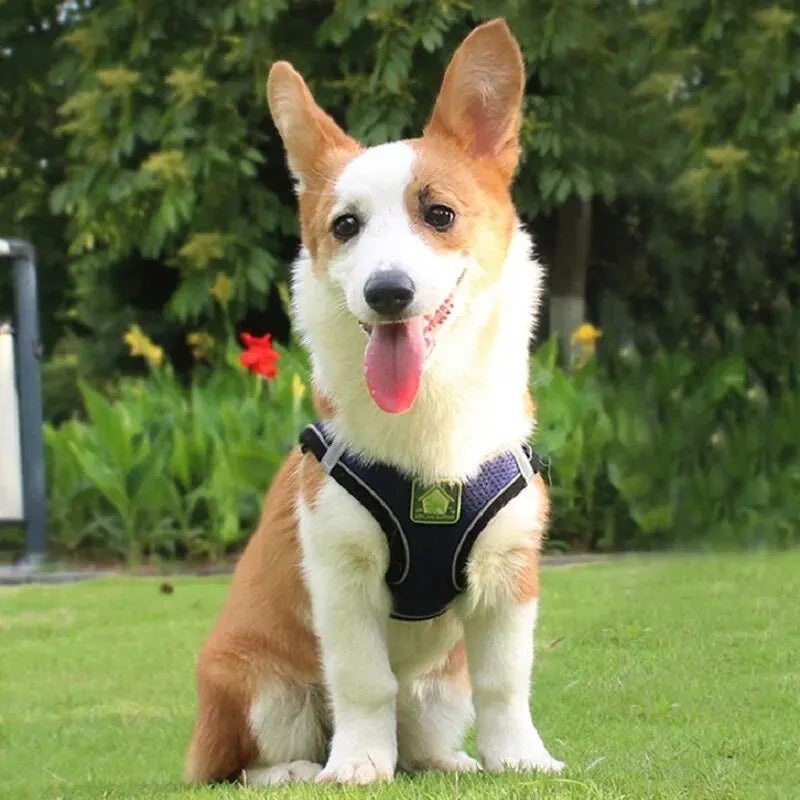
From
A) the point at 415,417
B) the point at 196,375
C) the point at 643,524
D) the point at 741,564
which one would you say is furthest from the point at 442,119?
the point at 196,375

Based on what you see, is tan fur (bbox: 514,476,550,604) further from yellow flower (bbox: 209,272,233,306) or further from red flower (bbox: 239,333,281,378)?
yellow flower (bbox: 209,272,233,306)

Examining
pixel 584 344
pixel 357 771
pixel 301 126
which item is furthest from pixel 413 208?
pixel 584 344

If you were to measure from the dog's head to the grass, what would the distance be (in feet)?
3.11

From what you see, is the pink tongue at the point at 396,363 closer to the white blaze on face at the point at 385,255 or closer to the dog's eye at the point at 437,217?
the white blaze on face at the point at 385,255

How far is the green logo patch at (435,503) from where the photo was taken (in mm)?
2953

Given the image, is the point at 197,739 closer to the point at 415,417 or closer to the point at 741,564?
the point at 415,417

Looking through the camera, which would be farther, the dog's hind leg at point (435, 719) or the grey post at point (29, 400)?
the grey post at point (29, 400)

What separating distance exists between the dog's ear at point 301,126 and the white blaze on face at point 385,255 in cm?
21

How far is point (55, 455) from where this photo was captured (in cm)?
784

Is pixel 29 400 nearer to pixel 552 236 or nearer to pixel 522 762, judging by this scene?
pixel 552 236

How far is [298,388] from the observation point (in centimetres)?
734

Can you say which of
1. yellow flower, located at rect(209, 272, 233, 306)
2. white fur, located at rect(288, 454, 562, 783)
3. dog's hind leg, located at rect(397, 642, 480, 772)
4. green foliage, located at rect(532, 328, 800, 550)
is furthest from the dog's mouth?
yellow flower, located at rect(209, 272, 233, 306)

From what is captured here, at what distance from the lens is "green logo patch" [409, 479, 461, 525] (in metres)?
2.95

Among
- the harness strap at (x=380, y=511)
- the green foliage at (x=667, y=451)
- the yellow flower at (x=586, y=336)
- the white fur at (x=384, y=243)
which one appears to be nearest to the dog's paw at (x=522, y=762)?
the harness strap at (x=380, y=511)
